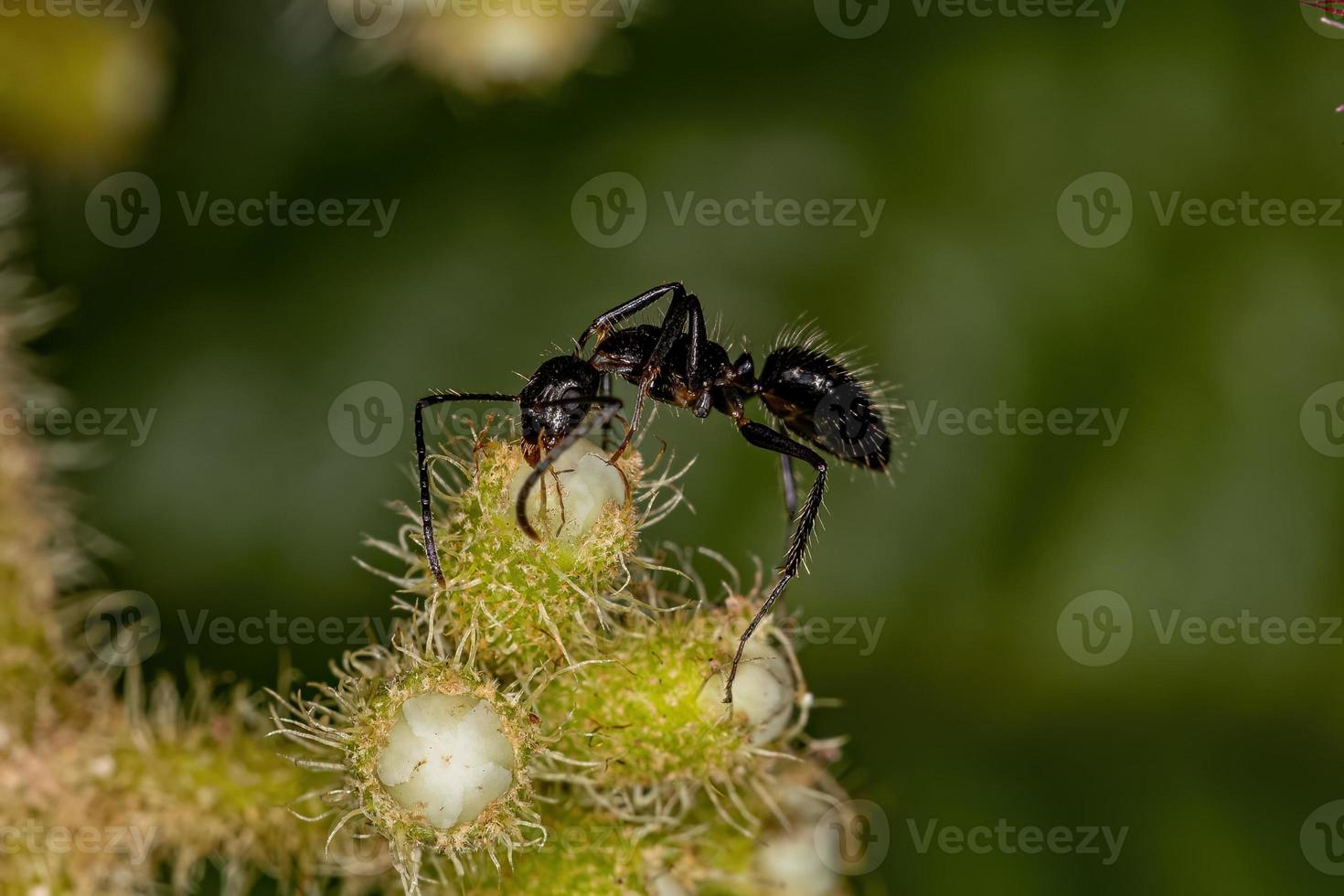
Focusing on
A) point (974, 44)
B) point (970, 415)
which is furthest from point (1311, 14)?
point (970, 415)

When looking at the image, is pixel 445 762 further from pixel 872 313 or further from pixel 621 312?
pixel 872 313

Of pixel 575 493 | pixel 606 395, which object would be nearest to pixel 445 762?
pixel 575 493

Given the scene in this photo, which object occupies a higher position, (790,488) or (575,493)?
(790,488)

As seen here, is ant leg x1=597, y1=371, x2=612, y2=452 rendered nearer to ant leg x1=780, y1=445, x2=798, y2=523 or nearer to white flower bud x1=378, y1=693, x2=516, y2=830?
ant leg x1=780, y1=445, x2=798, y2=523

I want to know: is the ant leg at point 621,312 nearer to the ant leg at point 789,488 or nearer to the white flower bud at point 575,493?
the ant leg at point 789,488

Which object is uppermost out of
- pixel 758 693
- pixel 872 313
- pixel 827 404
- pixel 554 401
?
pixel 872 313

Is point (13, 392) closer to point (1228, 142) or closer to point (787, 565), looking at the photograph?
point (787, 565)
